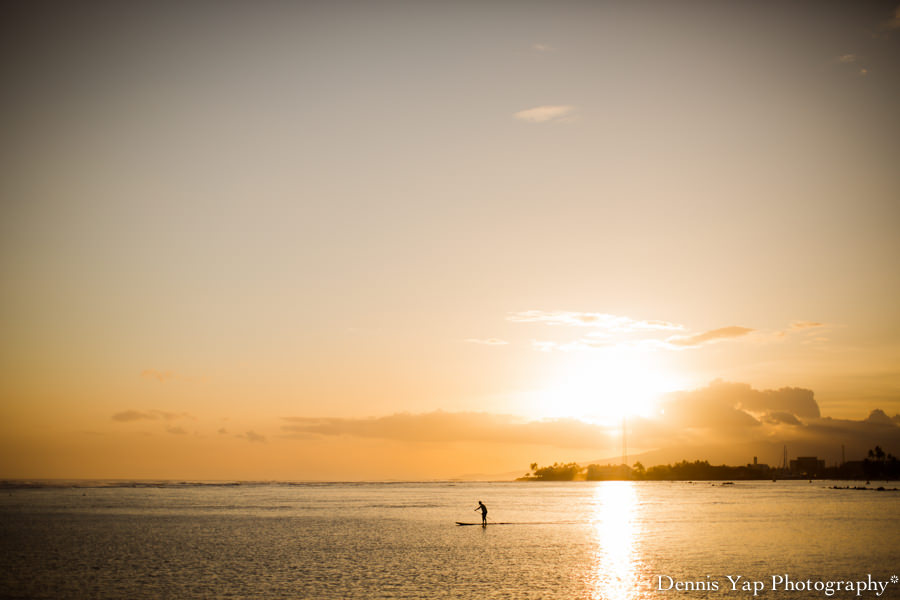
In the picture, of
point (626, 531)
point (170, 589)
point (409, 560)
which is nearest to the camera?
point (170, 589)

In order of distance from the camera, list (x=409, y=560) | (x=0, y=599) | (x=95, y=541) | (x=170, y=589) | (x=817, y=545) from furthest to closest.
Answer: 1. (x=95, y=541)
2. (x=817, y=545)
3. (x=409, y=560)
4. (x=170, y=589)
5. (x=0, y=599)

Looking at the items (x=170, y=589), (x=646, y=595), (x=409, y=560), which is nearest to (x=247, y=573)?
(x=170, y=589)

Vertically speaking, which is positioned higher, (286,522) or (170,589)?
(170,589)

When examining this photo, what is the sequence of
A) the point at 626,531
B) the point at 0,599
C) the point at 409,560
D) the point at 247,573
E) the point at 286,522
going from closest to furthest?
the point at 0,599 < the point at 247,573 < the point at 409,560 < the point at 626,531 < the point at 286,522

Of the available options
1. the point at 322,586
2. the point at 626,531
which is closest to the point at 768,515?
the point at 626,531

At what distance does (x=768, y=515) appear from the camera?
96500 millimetres

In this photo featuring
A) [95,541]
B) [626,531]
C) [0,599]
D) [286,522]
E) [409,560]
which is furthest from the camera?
[286,522]

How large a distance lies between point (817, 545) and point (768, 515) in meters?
43.2

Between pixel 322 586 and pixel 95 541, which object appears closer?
pixel 322 586

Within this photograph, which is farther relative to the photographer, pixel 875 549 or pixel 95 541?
pixel 95 541

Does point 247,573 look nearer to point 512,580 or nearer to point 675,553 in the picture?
point 512,580

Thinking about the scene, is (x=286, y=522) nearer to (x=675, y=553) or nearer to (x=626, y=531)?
(x=626, y=531)

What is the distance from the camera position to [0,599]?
36.7m

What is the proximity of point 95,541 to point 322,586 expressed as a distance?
40.2m
